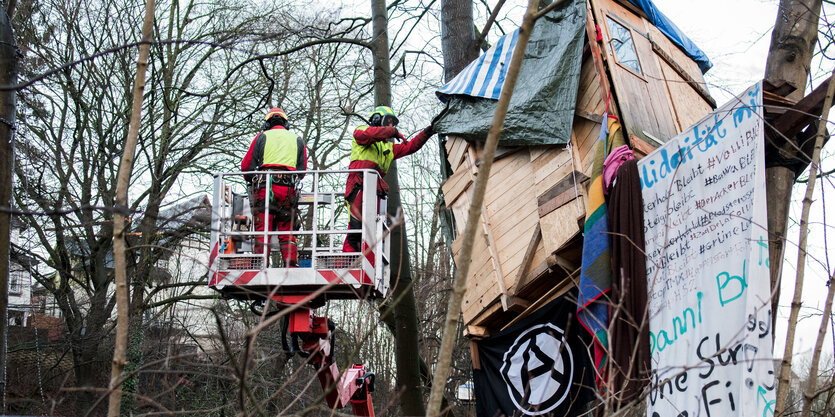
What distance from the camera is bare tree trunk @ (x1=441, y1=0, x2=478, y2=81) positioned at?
10.1m

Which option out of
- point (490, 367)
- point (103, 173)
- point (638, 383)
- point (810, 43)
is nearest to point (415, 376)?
point (490, 367)

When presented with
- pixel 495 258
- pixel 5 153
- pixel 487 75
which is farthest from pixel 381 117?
pixel 5 153

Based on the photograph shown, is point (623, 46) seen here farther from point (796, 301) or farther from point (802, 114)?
point (796, 301)

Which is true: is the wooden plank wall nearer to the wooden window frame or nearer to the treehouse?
the treehouse

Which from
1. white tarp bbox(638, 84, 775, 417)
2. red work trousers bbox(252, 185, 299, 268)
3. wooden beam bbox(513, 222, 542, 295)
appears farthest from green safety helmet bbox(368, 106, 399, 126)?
white tarp bbox(638, 84, 775, 417)

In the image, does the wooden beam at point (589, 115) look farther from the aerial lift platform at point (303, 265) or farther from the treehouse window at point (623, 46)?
the aerial lift platform at point (303, 265)

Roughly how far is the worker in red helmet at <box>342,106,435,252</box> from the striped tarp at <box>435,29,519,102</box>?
0.54 metres

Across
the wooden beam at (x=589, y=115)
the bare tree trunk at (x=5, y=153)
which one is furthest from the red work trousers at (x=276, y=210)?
the wooden beam at (x=589, y=115)

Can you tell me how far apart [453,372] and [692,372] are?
13774mm

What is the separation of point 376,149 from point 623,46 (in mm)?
2739

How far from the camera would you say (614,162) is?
20.2 ft

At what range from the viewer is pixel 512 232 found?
7.31 metres

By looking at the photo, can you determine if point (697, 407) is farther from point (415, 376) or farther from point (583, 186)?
point (415, 376)

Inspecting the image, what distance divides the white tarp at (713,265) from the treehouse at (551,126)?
→ 2.83ft
